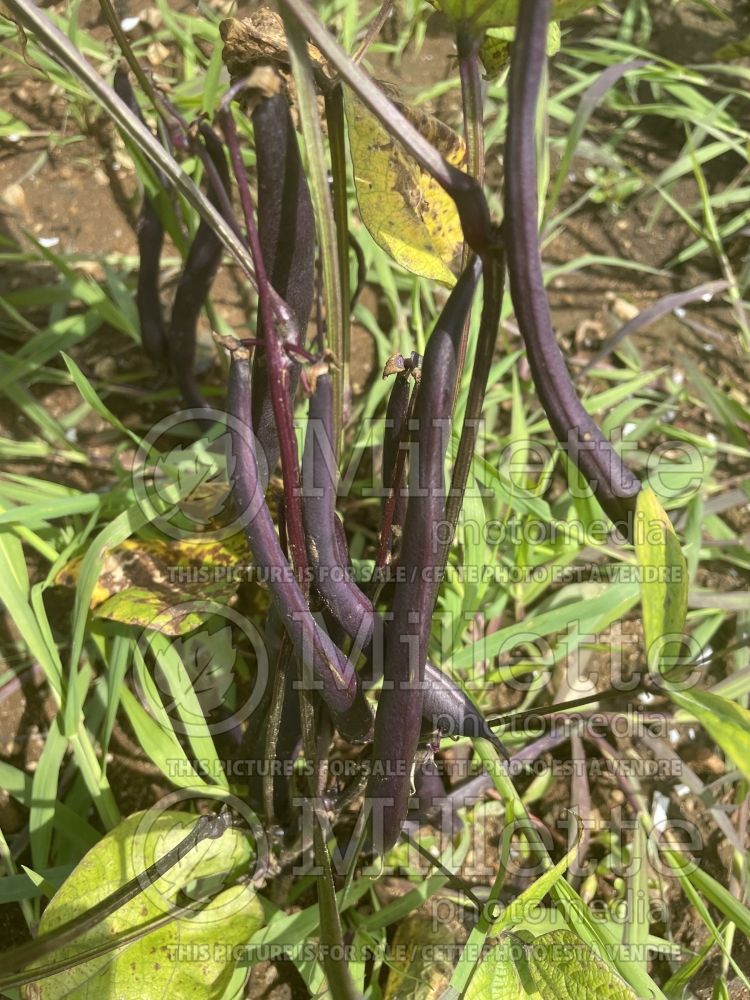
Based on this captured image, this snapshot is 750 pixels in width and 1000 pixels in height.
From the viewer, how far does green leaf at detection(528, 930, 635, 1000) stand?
547 millimetres

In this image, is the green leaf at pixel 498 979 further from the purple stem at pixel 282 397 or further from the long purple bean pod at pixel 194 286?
the long purple bean pod at pixel 194 286

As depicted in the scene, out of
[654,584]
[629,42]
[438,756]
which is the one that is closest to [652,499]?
[654,584]

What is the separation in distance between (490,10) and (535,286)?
178 mm

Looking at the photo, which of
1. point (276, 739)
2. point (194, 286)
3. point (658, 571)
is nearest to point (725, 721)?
point (658, 571)

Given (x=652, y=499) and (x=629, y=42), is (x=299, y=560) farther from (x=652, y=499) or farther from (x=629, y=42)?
(x=629, y=42)

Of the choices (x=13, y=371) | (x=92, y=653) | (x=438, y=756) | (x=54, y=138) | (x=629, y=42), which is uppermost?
(x=629, y=42)

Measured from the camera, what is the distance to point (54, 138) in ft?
4.79

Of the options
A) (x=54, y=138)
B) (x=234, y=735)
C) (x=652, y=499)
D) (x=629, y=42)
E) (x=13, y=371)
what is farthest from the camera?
(x=629, y=42)

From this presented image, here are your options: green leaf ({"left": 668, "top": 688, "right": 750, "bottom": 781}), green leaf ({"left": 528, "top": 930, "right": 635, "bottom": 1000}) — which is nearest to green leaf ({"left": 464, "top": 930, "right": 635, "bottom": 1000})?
green leaf ({"left": 528, "top": 930, "right": 635, "bottom": 1000})

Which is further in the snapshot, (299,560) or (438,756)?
(438,756)

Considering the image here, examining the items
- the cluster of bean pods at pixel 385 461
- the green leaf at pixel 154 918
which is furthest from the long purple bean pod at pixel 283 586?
the green leaf at pixel 154 918

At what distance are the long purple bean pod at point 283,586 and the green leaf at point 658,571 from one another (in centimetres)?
21

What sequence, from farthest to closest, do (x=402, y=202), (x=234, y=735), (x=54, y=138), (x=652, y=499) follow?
(x=54, y=138) < (x=234, y=735) < (x=402, y=202) < (x=652, y=499)

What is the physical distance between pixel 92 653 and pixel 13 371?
16.5 inches
